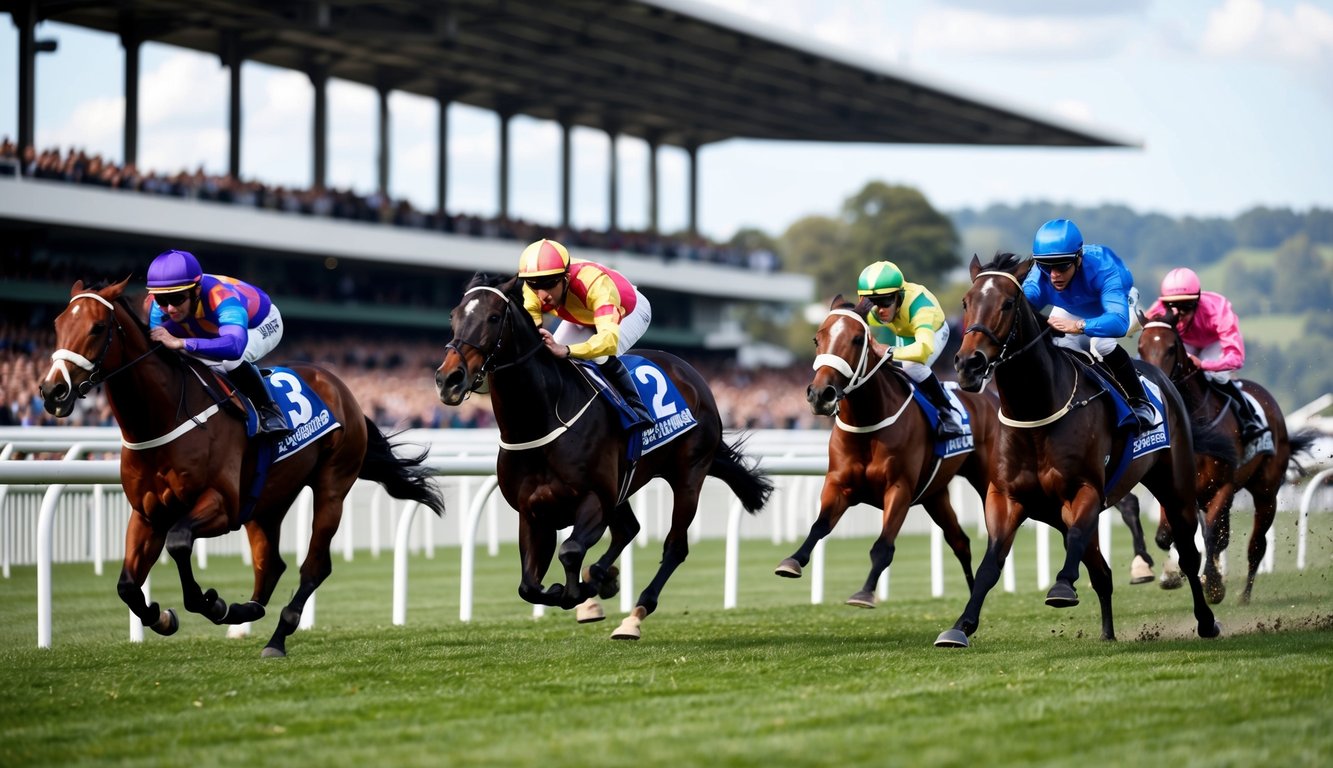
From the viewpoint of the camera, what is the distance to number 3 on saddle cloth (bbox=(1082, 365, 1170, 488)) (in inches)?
241

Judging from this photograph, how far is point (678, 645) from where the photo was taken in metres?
6.26

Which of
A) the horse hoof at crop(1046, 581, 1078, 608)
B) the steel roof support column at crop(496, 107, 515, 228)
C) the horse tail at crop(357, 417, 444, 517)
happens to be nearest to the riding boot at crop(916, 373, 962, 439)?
the horse hoof at crop(1046, 581, 1078, 608)

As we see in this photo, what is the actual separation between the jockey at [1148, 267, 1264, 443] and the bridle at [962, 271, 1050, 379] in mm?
2374

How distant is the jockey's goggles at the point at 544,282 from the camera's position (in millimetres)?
6176

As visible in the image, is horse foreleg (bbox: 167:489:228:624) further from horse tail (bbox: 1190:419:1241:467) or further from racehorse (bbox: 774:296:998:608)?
horse tail (bbox: 1190:419:1241:467)

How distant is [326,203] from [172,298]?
62.9 ft

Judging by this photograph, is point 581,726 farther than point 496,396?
No

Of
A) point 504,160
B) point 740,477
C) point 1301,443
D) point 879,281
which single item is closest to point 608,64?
point 504,160

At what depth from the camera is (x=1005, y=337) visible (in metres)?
5.68

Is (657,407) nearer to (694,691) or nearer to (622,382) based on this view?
(622,382)

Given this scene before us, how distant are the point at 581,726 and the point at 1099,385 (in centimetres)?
287

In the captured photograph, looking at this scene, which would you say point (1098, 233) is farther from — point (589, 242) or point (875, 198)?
point (875, 198)

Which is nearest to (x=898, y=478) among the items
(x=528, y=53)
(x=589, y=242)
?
(x=528, y=53)

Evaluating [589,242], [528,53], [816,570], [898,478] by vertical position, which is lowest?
[816,570]
